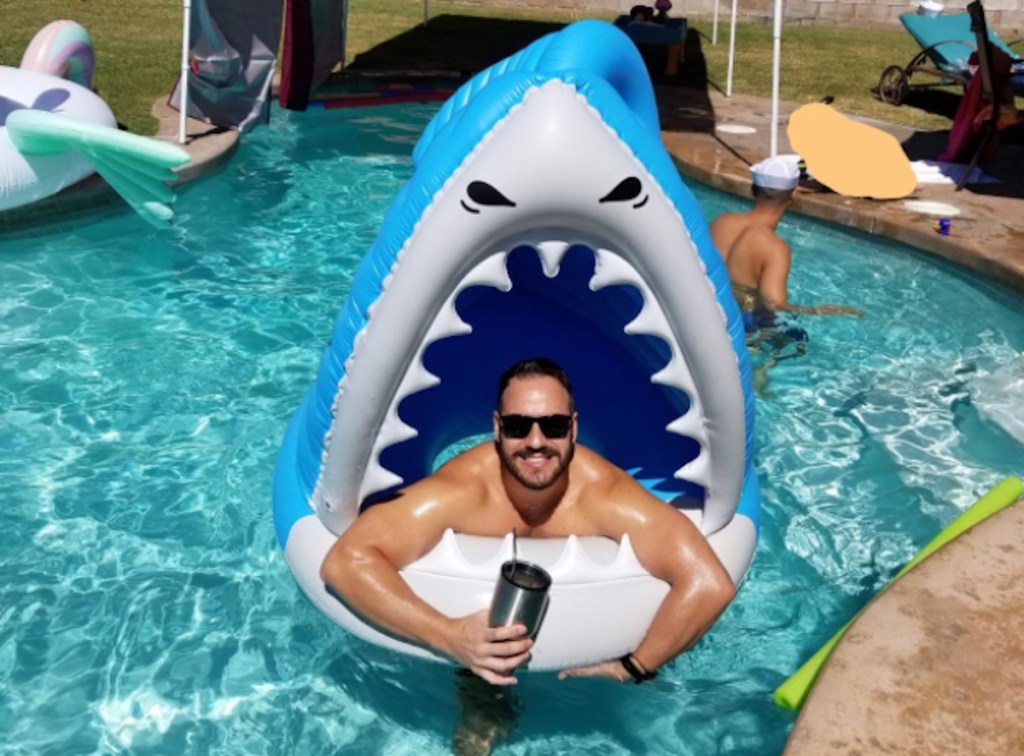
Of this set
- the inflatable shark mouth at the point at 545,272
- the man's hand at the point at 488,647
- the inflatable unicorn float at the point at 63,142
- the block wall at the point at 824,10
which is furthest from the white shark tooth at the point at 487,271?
the block wall at the point at 824,10

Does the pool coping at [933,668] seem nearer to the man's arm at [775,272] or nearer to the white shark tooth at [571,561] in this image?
the white shark tooth at [571,561]

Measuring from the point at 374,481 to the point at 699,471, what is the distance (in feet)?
3.11

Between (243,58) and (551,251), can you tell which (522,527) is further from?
(243,58)

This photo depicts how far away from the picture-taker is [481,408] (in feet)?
13.6

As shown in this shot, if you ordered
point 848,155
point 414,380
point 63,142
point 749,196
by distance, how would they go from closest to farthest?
1. point 414,380
2. point 63,142
3. point 848,155
4. point 749,196

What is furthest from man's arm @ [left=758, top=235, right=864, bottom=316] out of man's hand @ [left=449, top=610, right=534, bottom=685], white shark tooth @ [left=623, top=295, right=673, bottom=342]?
man's hand @ [left=449, top=610, right=534, bottom=685]

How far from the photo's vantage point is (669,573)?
314 cm

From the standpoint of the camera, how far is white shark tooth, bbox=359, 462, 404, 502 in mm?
3213

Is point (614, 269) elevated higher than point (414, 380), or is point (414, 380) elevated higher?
point (614, 269)

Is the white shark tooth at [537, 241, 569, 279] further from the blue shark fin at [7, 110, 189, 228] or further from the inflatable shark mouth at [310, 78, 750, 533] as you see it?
the blue shark fin at [7, 110, 189, 228]

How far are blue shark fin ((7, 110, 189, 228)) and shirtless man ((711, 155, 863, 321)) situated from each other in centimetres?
296

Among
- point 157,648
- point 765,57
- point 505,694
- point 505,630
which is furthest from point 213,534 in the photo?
point 765,57

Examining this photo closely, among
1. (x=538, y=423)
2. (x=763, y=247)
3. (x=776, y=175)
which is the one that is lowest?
(x=763, y=247)

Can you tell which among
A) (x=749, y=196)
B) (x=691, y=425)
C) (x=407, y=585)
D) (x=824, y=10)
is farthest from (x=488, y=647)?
(x=824, y=10)
